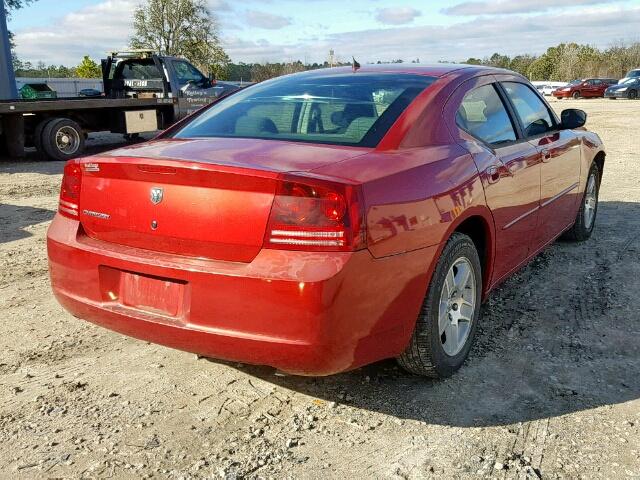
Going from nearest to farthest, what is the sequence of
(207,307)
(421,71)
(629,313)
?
(207,307) → (421,71) → (629,313)

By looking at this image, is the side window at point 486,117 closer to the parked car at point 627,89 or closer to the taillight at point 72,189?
the taillight at point 72,189

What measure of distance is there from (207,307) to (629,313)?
286 cm

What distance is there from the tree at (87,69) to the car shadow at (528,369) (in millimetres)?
56625

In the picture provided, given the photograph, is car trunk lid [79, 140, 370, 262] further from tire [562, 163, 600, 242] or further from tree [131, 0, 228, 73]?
tree [131, 0, 228, 73]

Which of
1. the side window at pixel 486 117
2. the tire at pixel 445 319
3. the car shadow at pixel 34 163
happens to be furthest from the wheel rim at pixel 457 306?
the car shadow at pixel 34 163

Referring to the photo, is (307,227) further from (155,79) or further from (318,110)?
(155,79)

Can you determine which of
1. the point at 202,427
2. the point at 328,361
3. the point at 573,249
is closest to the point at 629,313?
the point at 573,249

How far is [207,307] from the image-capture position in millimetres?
2537

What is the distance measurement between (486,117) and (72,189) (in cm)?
230

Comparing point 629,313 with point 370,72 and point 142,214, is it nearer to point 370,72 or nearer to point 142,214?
point 370,72

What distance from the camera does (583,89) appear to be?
40.9 m

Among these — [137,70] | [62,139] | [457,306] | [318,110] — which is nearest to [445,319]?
[457,306]

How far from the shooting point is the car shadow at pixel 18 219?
20.2 ft

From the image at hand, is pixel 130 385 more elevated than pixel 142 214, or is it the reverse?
pixel 142 214
